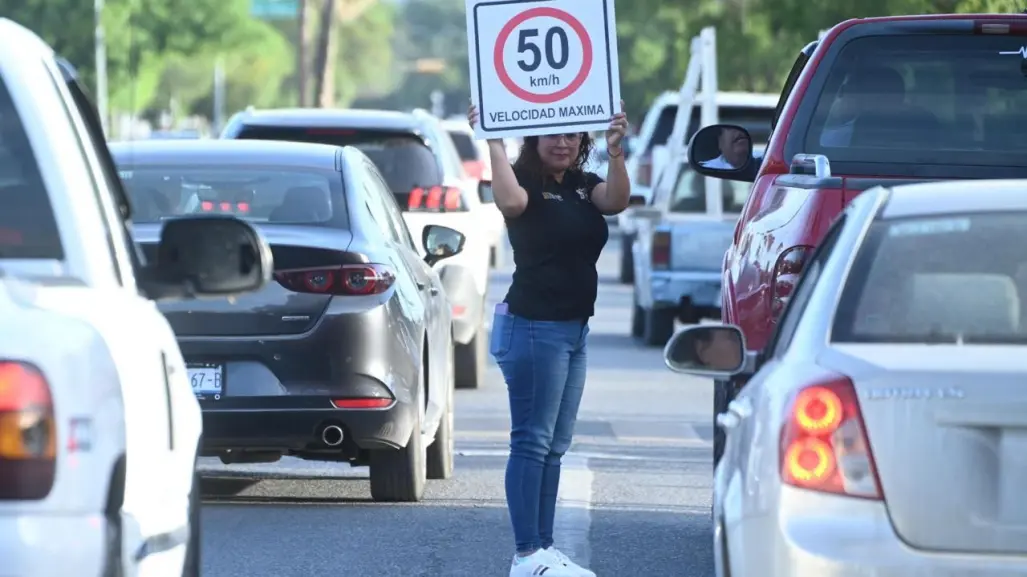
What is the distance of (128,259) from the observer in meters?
5.31

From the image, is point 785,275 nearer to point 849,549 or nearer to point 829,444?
point 829,444

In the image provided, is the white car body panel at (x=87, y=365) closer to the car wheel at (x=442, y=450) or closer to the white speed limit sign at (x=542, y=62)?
the white speed limit sign at (x=542, y=62)

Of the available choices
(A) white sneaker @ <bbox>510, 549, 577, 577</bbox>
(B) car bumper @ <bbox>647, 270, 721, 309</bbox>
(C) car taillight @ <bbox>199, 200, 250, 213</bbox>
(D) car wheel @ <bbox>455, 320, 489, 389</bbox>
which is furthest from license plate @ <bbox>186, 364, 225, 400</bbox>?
(B) car bumper @ <bbox>647, 270, 721, 309</bbox>

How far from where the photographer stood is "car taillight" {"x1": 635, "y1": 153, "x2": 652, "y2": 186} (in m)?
29.0

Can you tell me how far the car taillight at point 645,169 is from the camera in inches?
1141

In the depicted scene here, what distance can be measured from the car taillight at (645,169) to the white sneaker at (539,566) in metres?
20.8

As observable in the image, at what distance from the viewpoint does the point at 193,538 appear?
5.56 metres

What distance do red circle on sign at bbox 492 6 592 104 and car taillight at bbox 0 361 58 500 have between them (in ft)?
15.5

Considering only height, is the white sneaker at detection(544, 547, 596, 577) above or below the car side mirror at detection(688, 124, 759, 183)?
below

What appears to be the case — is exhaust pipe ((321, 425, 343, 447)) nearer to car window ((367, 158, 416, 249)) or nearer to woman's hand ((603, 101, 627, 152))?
car window ((367, 158, 416, 249))

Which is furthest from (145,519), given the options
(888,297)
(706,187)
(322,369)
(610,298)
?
(610,298)

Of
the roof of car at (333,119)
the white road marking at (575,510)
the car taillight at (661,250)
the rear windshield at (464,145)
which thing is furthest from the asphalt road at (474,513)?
the rear windshield at (464,145)

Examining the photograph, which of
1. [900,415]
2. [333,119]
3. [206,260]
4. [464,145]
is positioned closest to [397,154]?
[333,119]

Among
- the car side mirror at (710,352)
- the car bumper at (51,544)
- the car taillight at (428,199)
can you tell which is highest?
the car taillight at (428,199)
